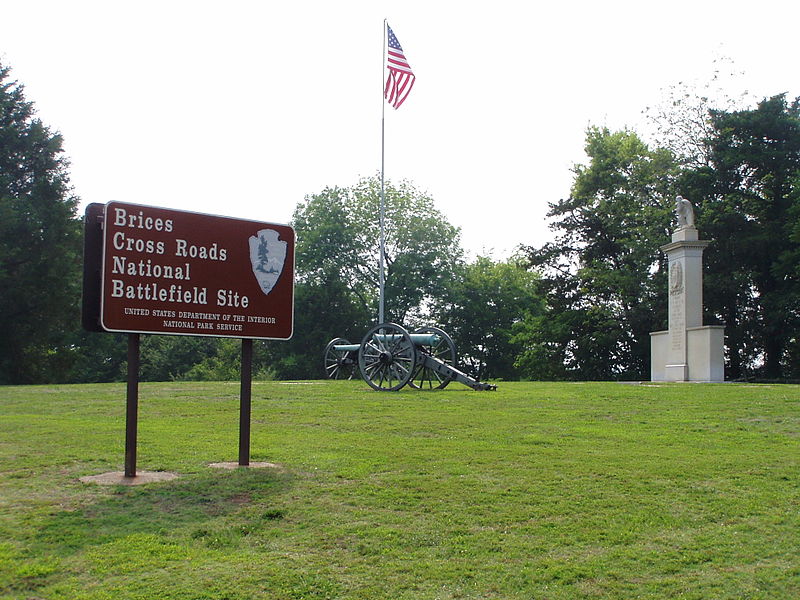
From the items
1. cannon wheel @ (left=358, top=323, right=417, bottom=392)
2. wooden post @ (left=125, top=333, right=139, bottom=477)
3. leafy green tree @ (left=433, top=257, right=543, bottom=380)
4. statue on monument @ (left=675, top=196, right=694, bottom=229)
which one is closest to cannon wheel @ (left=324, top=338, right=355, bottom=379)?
cannon wheel @ (left=358, top=323, right=417, bottom=392)

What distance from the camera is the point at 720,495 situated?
276 inches

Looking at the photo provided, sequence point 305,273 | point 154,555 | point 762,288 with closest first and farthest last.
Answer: point 154,555 < point 762,288 < point 305,273

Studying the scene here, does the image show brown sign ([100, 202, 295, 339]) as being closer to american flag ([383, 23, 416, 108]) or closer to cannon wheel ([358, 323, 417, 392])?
cannon wheel ([358, 323, 417, 392])

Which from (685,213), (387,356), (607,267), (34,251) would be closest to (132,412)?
(387,356)

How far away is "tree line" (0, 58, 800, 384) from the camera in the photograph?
34.8m

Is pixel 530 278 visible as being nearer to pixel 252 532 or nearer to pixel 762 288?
pixel 762 288

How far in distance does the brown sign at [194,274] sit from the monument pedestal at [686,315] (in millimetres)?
17955

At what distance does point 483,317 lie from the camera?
175 feet

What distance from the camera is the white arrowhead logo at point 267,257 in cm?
860

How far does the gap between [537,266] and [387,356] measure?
1033 inches

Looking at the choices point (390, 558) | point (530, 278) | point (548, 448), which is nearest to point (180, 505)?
point (390, 558)

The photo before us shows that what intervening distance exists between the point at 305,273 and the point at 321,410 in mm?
38495

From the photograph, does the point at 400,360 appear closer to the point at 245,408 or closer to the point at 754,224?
the point at 245,408

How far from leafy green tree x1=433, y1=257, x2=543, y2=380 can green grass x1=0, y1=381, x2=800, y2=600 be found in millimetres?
41651
